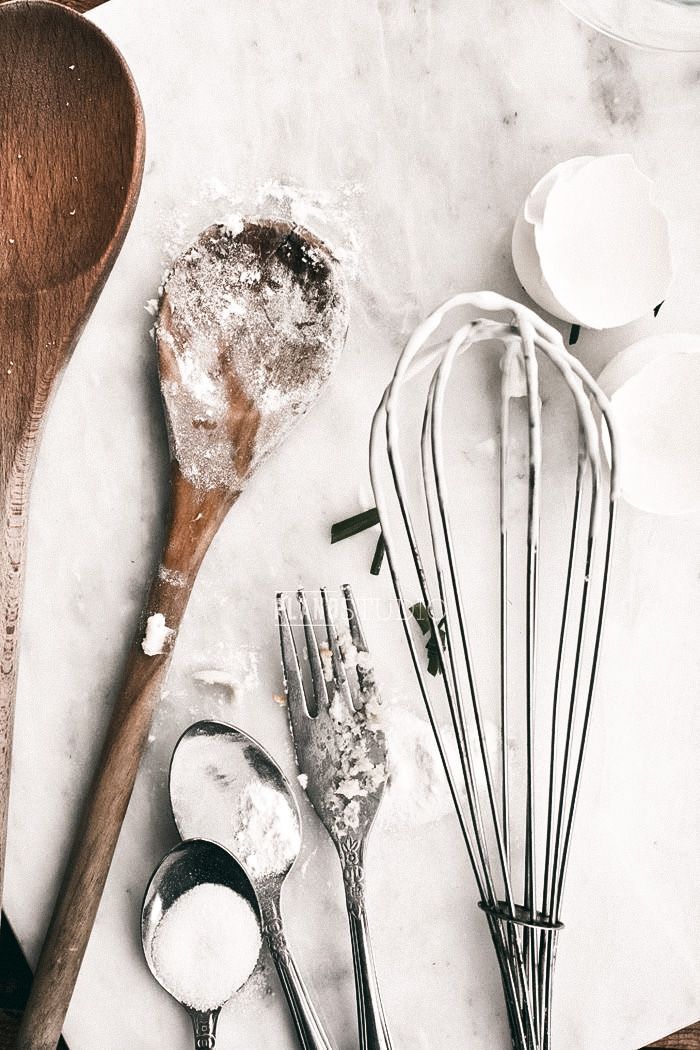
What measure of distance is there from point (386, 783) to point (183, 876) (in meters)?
0.15

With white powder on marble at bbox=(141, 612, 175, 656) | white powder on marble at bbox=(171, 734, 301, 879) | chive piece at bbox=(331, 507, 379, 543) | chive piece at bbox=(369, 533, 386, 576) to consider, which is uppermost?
chive piece at bbox=(331, 507, 379, 543)

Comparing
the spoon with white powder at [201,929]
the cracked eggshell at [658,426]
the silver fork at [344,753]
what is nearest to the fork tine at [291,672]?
the silver fork at [344,753]

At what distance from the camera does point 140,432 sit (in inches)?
23.2

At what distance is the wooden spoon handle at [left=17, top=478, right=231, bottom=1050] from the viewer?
539 mm

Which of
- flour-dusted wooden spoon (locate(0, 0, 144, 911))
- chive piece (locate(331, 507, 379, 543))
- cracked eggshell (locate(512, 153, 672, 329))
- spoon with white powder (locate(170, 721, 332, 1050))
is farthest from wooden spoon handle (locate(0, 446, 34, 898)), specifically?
cracked eggshell (locate(512, 153, 672, 329))

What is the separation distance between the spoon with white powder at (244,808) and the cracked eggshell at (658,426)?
0.32 metres

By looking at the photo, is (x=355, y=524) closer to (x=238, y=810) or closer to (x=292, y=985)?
(x=238, y=810)

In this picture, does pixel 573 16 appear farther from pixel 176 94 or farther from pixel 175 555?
pixel 175 555

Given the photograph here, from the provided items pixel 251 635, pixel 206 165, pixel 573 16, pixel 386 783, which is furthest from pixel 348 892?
pixel 573 16

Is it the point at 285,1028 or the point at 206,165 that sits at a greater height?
the point at 206,165

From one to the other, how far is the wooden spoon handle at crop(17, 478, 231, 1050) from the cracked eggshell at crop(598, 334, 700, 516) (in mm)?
277

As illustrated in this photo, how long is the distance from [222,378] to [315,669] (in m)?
0.21

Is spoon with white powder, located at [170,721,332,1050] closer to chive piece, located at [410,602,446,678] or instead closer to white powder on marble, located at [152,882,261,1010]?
white powder on marble, located at [152,882,261,1010]

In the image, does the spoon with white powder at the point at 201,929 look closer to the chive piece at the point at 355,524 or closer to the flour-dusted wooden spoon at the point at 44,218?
the flour-dusted wooden spoon at the point at 44,218
